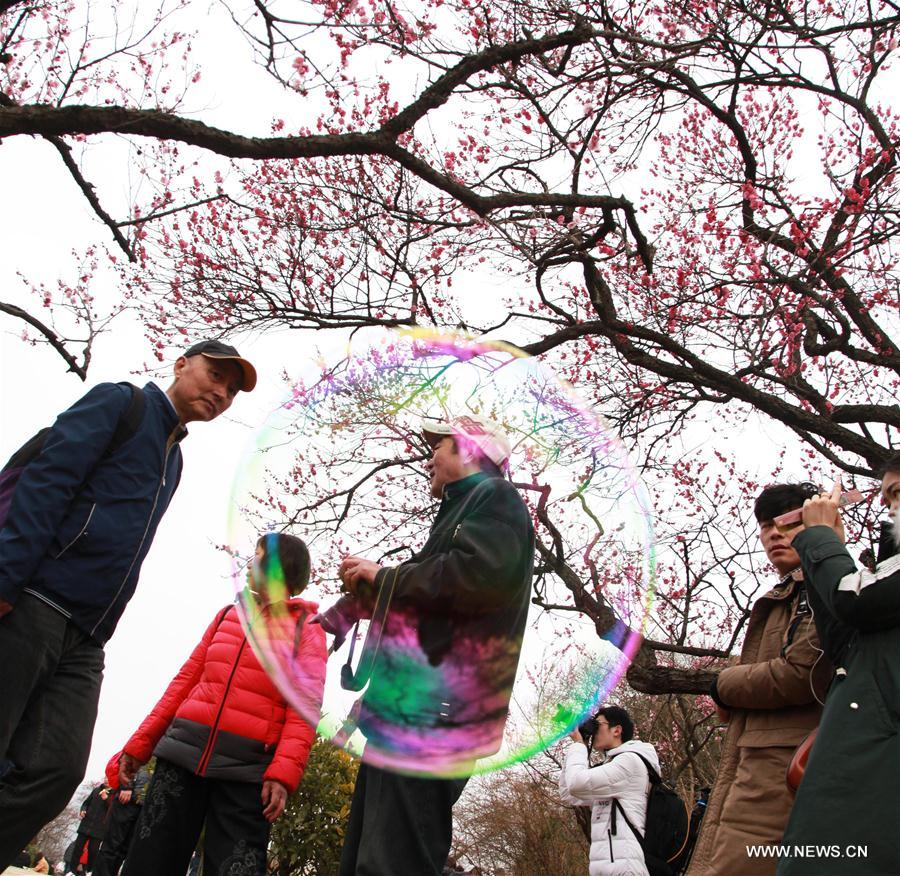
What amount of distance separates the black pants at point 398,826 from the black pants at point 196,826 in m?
1.14

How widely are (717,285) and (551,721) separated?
4.97 metres

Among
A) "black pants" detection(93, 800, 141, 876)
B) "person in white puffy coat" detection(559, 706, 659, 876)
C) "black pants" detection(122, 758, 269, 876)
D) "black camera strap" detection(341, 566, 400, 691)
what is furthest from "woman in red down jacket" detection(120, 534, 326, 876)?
"black pants" detection(93, 800, 141, 876)

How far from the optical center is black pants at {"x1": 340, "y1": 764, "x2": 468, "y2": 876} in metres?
2.09

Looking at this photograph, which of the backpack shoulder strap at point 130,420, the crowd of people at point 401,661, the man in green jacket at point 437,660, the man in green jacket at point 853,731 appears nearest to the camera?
the man in green jacket at point 853,731

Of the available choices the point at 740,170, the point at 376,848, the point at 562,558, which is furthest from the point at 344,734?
the point at 740,170

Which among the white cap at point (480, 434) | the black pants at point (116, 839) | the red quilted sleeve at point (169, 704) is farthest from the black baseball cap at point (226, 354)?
the black pants at point (116, 839)

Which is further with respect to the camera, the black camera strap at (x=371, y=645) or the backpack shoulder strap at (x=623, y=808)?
the backpack shoulder strap at (x=623, y=808)

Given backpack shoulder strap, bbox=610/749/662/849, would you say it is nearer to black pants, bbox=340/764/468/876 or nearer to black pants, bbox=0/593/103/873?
black pants, bbox=340/764/468/876

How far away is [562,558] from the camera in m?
7.21

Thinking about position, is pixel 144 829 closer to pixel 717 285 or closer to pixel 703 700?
pixel 717 285

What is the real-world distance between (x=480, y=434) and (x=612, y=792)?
2.62 m

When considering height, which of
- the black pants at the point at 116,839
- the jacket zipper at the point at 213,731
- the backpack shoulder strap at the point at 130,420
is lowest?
the black pants at the point at 116,839

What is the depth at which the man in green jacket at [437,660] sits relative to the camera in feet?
7.18

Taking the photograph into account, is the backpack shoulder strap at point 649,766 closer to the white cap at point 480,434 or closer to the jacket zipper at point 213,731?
the jacket zipper at point 213,731
